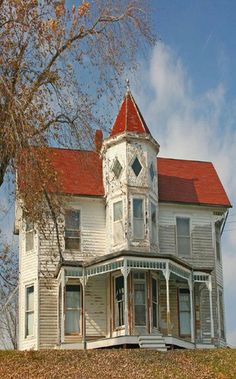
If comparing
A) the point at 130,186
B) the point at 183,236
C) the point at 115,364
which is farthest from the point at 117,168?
the point at 115,364

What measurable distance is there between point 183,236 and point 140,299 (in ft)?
13.8

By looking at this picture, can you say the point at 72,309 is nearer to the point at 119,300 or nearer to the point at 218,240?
the point at 119,300

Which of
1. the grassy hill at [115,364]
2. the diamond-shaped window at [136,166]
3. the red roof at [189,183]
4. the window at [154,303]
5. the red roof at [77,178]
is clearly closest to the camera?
the grassy hill at [115,364]

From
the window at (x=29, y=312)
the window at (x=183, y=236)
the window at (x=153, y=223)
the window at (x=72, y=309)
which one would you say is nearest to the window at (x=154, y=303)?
the window at (x=153, y=223)

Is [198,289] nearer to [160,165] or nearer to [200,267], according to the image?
[200,267]

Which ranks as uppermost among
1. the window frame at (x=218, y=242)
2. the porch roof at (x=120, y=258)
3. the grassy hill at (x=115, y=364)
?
the window frame at (x=218, y=242)

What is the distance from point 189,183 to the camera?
3359cm

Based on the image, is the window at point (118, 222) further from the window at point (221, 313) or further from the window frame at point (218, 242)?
the window at point (221, 313)

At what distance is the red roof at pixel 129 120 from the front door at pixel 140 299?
6.02m

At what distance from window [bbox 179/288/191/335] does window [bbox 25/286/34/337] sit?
606cm

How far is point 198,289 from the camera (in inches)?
1232

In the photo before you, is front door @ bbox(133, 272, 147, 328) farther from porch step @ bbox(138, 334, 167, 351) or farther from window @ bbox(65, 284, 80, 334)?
window @ bbox(65, 284, 80, 334)

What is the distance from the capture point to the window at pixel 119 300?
29.2 metres

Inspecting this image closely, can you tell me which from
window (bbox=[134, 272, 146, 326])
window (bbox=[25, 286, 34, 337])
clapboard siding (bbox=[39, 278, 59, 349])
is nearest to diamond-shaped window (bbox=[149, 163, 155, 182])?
window (bbox=[134, 272, 146, 326])
